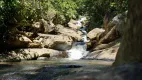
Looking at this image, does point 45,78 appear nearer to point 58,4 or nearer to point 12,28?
point 12,28

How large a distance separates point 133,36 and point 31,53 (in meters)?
12.7

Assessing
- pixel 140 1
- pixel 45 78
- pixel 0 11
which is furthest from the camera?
pixel 0 11

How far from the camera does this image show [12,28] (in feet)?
61.0

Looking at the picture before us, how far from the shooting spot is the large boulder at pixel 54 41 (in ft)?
67.8

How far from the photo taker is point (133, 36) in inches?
245

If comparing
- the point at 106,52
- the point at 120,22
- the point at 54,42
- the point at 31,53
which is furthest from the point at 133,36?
the point at 54,42

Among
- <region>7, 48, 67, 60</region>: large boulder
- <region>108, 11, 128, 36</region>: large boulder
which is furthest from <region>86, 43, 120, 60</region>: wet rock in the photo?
<region>7, 48, 67, 60</region>: large boulder

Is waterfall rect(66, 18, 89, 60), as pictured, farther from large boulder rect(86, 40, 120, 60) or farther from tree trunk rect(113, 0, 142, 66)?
tree trunk rect(113, 0, 142, 66)

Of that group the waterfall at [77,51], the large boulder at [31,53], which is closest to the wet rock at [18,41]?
the large boulder at [31,53]

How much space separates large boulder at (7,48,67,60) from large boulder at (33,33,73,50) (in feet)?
2.69

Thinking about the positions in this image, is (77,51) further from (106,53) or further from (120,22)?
(106,53)

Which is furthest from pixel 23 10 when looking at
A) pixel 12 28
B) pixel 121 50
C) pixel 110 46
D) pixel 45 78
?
pixel 121 50

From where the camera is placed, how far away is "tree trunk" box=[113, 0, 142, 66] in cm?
597

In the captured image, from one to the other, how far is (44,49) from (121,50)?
1339 centimetres
